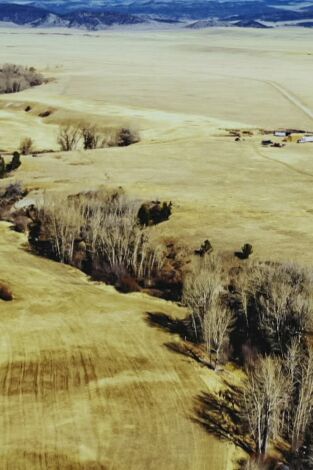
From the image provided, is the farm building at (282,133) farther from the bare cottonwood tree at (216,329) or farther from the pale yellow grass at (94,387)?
the bare cottonwood tree at (216,329)

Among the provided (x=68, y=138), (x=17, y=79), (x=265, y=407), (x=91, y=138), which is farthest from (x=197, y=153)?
(x=17, y=79)

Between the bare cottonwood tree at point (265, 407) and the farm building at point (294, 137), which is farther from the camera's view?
the farm building at point (294, 137)

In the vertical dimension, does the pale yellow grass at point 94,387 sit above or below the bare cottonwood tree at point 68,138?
below

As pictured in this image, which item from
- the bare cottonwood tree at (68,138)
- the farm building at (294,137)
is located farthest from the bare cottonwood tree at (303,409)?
the bare cottonwood tree at (68,138)

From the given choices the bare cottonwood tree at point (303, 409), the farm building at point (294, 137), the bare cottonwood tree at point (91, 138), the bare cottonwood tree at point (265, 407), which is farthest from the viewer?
the bare cottonwood tree at point (91, 138)

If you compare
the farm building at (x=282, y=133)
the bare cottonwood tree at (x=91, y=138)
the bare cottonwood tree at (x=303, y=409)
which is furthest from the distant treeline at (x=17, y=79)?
the bare cottonwood tree at (x=303, y=409)

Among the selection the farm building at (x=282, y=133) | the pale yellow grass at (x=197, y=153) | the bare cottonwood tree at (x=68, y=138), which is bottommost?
the bare cottonwood tree at (x=68, y=138)

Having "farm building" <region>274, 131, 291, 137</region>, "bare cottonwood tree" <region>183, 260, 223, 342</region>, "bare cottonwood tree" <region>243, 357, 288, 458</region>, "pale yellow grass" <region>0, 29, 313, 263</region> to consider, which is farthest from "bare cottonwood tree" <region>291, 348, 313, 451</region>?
"farm building" <region>274, 131, 291, 137</region>

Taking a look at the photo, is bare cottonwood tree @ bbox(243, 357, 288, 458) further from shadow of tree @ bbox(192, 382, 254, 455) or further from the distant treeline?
the distant treeline

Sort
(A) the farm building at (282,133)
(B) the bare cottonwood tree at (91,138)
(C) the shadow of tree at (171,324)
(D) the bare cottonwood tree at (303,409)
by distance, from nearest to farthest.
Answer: (D) the bare cottonwood tree at (303,409) < (C) the shadow of tree at (171,324) < (A) the farm building at (282,133) < (B) the bare cottonwood tree at (91,138)
